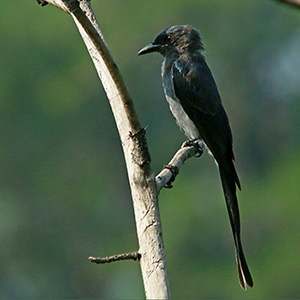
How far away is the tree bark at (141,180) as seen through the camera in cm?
310

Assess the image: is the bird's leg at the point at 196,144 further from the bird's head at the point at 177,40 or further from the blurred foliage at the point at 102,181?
the blurred foliage at the point at 102,181

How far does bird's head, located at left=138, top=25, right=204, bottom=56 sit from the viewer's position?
6.13 meters

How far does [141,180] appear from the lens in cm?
341

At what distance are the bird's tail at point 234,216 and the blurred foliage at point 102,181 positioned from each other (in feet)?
42.9

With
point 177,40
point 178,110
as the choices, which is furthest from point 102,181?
point 178,110

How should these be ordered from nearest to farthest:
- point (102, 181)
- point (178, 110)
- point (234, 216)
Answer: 1. point (234, 216)
2. point (178, 110)
3. point (102, 181)

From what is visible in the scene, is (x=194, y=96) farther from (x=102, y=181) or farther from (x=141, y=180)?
(x=102, y=181)

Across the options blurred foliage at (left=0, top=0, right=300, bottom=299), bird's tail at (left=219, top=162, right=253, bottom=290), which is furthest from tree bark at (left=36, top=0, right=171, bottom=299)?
blurred foliage at (left=0, top=0, right=300, bottom=299)

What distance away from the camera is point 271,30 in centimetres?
2958

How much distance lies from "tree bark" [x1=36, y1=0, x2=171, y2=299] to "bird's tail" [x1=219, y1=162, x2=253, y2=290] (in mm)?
1105

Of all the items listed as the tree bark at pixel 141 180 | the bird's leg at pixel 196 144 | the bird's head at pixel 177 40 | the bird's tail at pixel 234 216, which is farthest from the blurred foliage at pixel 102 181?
the tree bark at pixel 141 180

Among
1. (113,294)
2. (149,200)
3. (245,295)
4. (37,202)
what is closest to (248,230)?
(245,295)

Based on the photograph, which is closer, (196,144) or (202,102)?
(196,144)

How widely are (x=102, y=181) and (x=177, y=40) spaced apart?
1562cm
